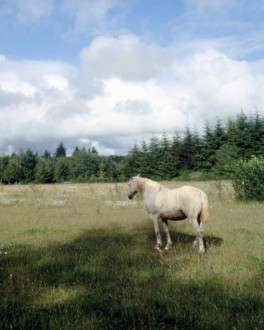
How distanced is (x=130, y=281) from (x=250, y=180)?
23081 mm

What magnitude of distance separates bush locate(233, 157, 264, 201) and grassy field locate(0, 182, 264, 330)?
14.8 meters

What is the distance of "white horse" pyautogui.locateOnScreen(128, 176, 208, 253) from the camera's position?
1130 centimetres

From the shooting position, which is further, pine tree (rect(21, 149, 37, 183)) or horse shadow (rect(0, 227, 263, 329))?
pine tree (rect(21, 149, 37, 183))

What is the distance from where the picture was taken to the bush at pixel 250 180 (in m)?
28.7

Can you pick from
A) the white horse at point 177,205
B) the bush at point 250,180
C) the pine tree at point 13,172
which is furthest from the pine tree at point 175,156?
the pine tree at point 13,172

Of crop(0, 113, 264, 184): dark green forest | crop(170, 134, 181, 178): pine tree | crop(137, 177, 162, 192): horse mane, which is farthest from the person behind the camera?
crop(170, 134, 181, 178): pine tree

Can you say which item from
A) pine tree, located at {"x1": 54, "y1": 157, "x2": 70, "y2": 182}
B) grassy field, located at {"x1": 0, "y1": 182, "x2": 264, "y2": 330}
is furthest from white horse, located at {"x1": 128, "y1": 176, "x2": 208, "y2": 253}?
pine tree, located at {"x1": 54, "y1": 157, "x2": 70, "y2": 182}

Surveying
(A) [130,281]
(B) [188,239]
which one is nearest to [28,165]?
(B) [188,239]

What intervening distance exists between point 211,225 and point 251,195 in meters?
13.9

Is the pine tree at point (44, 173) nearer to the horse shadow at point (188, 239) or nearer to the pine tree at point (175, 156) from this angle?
the pine tree at point (175, 156)

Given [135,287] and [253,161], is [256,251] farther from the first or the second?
[253,161]

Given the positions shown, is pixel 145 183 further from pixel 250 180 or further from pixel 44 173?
pixel 44 173

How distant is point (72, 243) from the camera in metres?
13.0

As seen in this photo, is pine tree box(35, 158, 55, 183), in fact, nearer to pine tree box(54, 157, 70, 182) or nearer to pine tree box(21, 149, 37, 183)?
pine tree box(54, 157, 70, 182)
